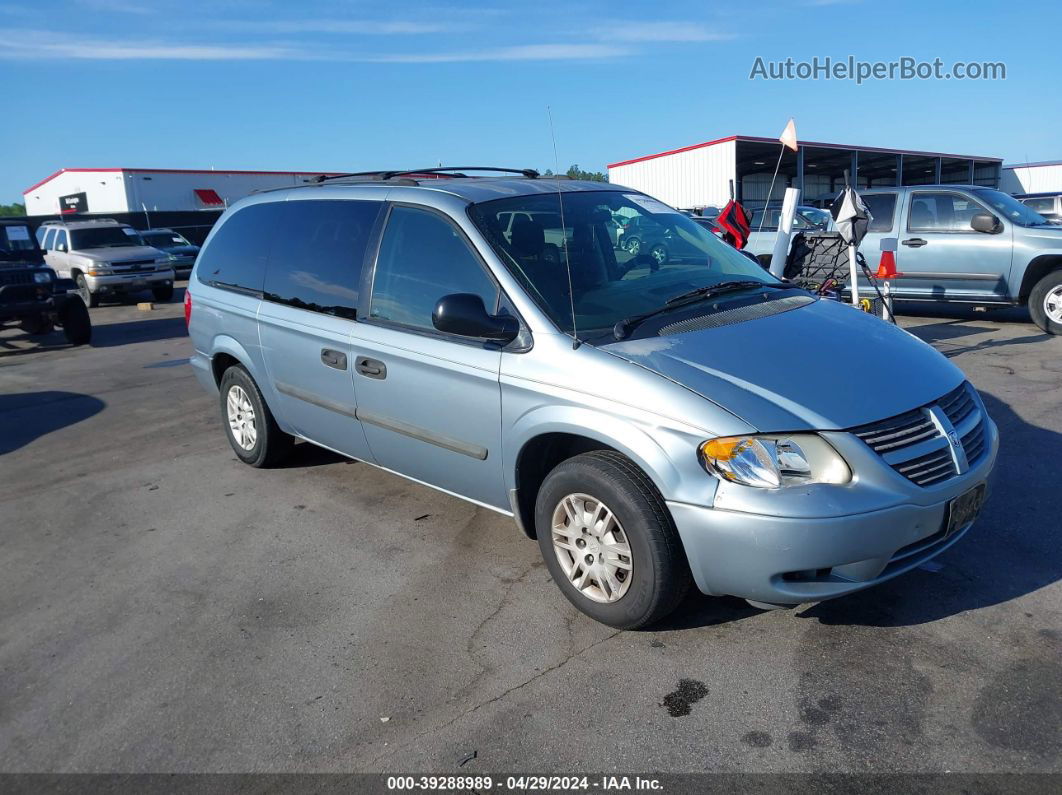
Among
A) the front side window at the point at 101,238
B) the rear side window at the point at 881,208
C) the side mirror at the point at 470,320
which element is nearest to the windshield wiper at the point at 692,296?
the side mirror at the point at 470,320

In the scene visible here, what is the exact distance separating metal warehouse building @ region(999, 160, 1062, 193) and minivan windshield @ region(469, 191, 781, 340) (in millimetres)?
38582

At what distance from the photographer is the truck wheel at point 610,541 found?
330 centimetres

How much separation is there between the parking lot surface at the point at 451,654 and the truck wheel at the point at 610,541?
0.17 m

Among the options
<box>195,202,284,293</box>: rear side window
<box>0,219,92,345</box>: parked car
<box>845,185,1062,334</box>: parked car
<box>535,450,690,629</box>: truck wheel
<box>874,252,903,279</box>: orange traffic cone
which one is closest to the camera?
<box>535,450,690,629</box>: truck wheel

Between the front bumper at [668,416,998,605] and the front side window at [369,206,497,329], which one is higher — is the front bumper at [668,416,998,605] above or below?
below

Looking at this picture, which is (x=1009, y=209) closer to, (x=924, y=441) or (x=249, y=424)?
(x=924, y=441)

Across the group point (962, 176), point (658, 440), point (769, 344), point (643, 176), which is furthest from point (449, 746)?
point (962, 176)

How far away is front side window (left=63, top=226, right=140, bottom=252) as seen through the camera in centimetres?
1914

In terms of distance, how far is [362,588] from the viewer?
4199 mm

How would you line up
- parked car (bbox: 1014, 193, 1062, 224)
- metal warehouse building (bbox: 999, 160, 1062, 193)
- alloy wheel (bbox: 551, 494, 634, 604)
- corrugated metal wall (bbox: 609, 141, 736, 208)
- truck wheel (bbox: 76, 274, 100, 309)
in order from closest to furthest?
alloy wheel (bbox: 551, 494, 634, 604) → parked car (bbox: 1014, 193, 1062, 224) → truck wheel (bbox: 76, 274, 100, 309) → corrugated metal wall (bbox: 609, 141, 736, 208) → metal warehouse building (bbox: 999, 160, 1062, 193)

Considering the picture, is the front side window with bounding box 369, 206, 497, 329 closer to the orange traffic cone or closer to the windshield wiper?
the windshield wiper

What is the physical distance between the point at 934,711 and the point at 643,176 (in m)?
33.5

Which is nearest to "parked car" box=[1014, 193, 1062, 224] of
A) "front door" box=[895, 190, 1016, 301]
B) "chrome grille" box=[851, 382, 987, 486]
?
"front door" box=[895, 190, 1016, 301]

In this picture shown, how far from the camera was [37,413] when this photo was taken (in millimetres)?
8453
